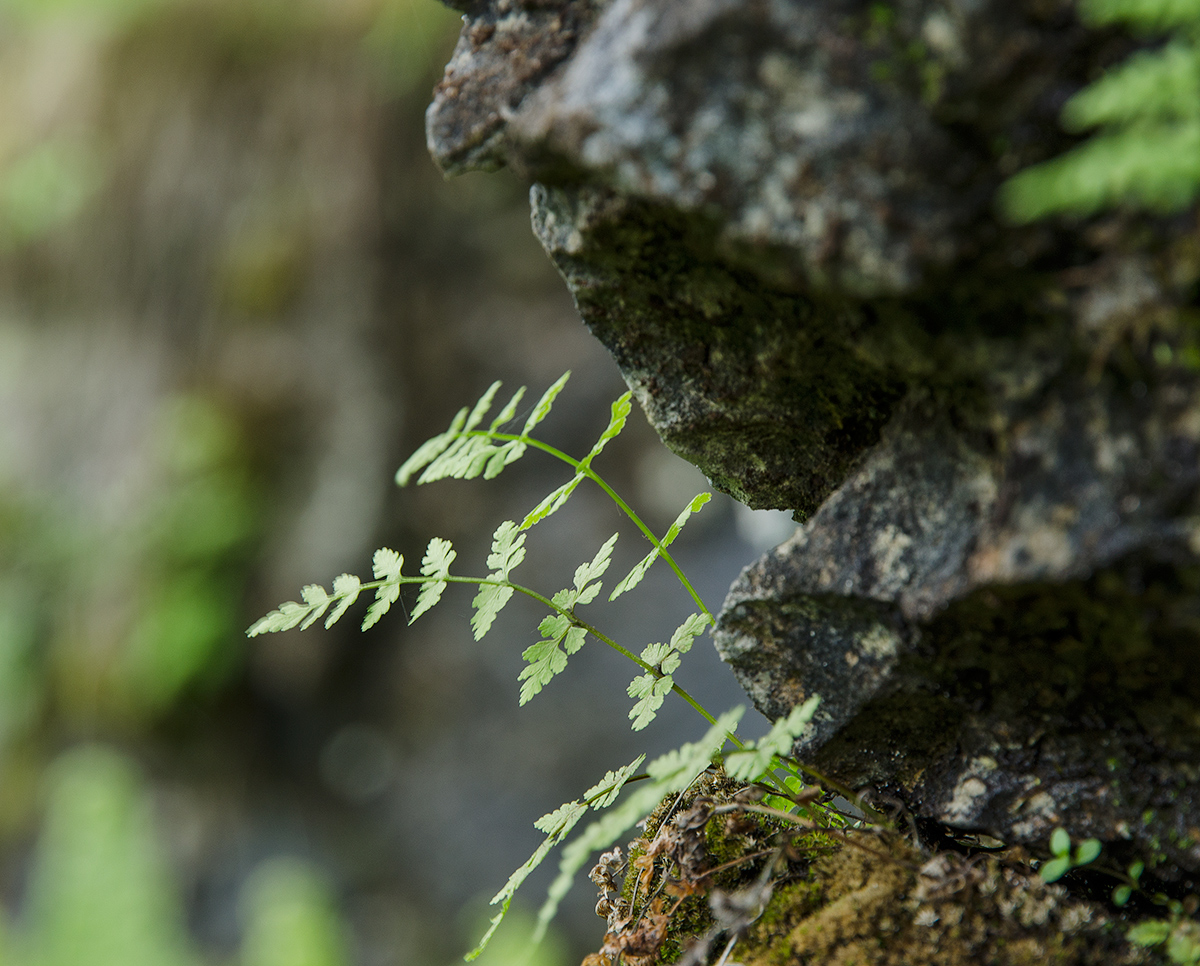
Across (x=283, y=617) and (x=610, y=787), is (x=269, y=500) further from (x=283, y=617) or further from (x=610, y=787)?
(x=610, y=787)

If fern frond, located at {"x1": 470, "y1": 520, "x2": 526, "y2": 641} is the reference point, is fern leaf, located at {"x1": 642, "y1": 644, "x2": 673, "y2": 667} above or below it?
below

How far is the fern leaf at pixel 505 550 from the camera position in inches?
52.9

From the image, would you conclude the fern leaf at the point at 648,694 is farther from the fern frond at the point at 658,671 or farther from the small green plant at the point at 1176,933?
the small green plant at the point at 1176,933

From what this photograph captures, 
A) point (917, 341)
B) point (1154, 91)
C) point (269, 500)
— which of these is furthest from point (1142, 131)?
point (269, 500)

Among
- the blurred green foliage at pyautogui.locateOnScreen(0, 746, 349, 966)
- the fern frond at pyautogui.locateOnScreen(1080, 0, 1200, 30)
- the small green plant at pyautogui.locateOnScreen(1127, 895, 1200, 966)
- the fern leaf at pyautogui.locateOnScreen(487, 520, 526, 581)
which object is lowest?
the small green plant at pyautogui.locateOnScreen(1127, 895, 1200, 966)

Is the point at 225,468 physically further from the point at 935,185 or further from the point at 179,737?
the point at 935,185

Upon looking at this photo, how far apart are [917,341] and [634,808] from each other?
620 mm

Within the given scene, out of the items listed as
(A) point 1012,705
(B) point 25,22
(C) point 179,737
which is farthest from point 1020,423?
(B) point 25,22

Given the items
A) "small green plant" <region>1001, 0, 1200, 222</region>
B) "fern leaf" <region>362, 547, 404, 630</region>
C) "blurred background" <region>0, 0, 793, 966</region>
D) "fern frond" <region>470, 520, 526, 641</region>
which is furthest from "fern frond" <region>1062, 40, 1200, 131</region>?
"blurred background" <region>0, 0, 793, 966</region>

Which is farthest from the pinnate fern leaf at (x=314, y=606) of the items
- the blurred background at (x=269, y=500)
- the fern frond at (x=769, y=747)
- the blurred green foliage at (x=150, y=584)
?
the blurred green foliage at (x=150, y=584)

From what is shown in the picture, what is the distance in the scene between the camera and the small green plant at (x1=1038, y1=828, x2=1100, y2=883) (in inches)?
39.7

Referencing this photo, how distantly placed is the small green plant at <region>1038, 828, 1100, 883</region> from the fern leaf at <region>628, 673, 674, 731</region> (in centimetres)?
52

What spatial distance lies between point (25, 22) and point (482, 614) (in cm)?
717

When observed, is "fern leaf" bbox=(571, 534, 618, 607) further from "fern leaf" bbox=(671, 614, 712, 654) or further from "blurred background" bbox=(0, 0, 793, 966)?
"blurred background" bbox=(0, 0, 793, 966)
